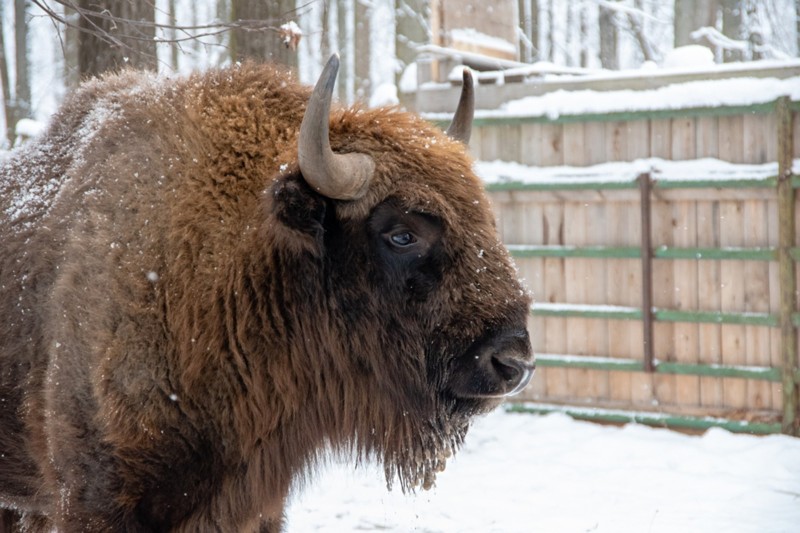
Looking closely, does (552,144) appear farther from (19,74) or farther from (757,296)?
(19,74)

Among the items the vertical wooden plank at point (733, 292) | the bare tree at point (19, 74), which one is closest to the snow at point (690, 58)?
the vertical wooden plank at point (733, 292)

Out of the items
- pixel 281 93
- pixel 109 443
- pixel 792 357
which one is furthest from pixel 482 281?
pixel 792 357

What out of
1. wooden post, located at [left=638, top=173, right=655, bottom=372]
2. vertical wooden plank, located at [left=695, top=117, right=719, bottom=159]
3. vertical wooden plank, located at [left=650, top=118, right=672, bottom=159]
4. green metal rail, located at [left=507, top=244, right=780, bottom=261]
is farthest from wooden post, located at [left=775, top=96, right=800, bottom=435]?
wooden post, located at [left=638, top=173, right=655, bottom=372]

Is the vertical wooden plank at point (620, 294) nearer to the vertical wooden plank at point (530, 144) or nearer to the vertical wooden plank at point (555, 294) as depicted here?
the vertical wooden plank at point (555, 294)

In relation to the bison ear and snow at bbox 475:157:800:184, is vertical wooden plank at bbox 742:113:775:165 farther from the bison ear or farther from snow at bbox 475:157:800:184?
the bison ear

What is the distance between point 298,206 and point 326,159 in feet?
0.80

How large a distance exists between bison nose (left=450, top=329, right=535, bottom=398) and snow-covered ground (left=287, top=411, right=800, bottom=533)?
157cm

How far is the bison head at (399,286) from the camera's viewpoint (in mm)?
3406

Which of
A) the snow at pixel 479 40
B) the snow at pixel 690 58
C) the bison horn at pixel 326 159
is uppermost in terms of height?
the snow at pixel 479 40

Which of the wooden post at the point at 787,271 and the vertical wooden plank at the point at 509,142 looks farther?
the vertical wooden plank at the point at 509,142

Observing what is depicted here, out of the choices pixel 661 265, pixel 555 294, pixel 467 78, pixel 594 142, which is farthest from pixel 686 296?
pixel 467 78

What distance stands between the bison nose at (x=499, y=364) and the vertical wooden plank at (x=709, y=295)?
5.02m

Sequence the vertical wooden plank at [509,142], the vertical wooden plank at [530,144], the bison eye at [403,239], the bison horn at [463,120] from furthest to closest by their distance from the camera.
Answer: the vertical wooden plank at [509,142] < the vertical wooden plank at [530,144] < the bison horn at [463,120] < the bison eye at [403,239]

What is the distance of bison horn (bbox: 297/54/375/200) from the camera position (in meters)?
3.13
